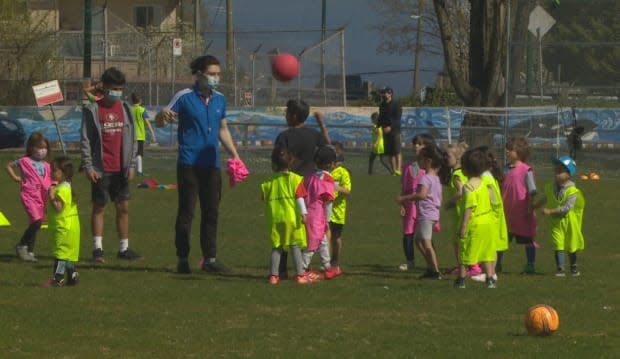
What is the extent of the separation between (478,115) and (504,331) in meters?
23.8

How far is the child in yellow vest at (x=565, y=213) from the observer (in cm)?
1388

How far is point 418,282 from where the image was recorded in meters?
13.0

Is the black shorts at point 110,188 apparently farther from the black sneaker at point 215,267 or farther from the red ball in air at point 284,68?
the red ball in air at point 284,68

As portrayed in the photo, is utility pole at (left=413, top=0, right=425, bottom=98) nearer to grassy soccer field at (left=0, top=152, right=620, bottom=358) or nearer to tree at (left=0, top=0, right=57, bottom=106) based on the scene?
tree at (left=0, top=0, right=57, bottom=106)

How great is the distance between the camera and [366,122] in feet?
143

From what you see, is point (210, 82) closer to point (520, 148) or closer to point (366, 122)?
point (520, 148)

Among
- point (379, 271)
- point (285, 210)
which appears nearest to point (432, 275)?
point (379, 271)

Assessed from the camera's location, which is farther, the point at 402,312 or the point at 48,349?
the point at 402,312

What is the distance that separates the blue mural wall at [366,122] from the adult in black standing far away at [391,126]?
292cm

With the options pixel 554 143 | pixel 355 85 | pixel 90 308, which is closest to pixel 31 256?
pixel 90 308

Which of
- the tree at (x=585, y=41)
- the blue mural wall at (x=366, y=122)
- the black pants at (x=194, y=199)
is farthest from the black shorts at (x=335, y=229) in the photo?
the tree at (x=585, y=41)

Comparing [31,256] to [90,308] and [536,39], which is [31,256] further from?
[536,39]

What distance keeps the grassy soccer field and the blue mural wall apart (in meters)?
15.4

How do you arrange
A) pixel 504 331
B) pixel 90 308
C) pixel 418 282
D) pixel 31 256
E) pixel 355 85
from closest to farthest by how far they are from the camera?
pixel 504 331, pixel 90 308, pixel 418 282, pixel 31 256, pixel 355 85
